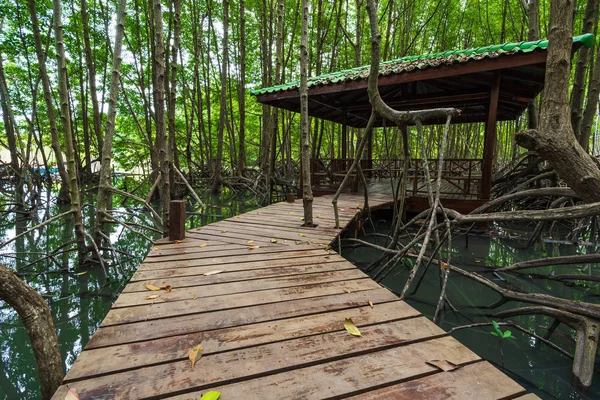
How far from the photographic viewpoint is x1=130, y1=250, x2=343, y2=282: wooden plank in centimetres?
226

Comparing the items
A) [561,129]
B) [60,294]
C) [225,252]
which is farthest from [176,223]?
[561,129]

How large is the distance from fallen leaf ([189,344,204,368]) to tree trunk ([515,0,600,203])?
2698mm

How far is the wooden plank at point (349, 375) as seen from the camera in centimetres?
107

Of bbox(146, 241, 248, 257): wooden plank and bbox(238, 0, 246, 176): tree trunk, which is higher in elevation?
bbox(238, 0, 246, 176): tree trunk

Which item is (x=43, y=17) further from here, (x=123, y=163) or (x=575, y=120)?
(x=575, y=120)

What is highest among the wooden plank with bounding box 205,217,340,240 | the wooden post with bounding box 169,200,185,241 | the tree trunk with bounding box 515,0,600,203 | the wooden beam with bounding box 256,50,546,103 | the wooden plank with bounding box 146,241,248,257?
the wooden beam with bounding box 256,50,546,103

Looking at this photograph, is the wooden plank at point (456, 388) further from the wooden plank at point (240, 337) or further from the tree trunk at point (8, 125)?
the tree trunk at point (8, 125)

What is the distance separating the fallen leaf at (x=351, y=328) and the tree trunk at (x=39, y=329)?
50.8 inches

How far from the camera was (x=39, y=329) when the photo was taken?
4.13 ft

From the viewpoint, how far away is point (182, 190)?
9820 mm

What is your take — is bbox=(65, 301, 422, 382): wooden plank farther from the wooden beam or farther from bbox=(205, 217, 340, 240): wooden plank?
the wooden beam

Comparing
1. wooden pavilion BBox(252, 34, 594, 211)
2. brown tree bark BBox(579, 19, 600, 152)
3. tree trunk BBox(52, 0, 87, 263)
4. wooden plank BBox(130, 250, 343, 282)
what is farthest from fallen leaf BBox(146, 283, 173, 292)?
brown tree bark BBox(579, 19, 600, 152)

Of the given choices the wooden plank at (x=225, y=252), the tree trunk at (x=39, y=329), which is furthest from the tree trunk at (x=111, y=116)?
the tree trunk at (x=39, y=329)

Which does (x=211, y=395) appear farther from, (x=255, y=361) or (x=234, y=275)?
(x=234, y=275)
